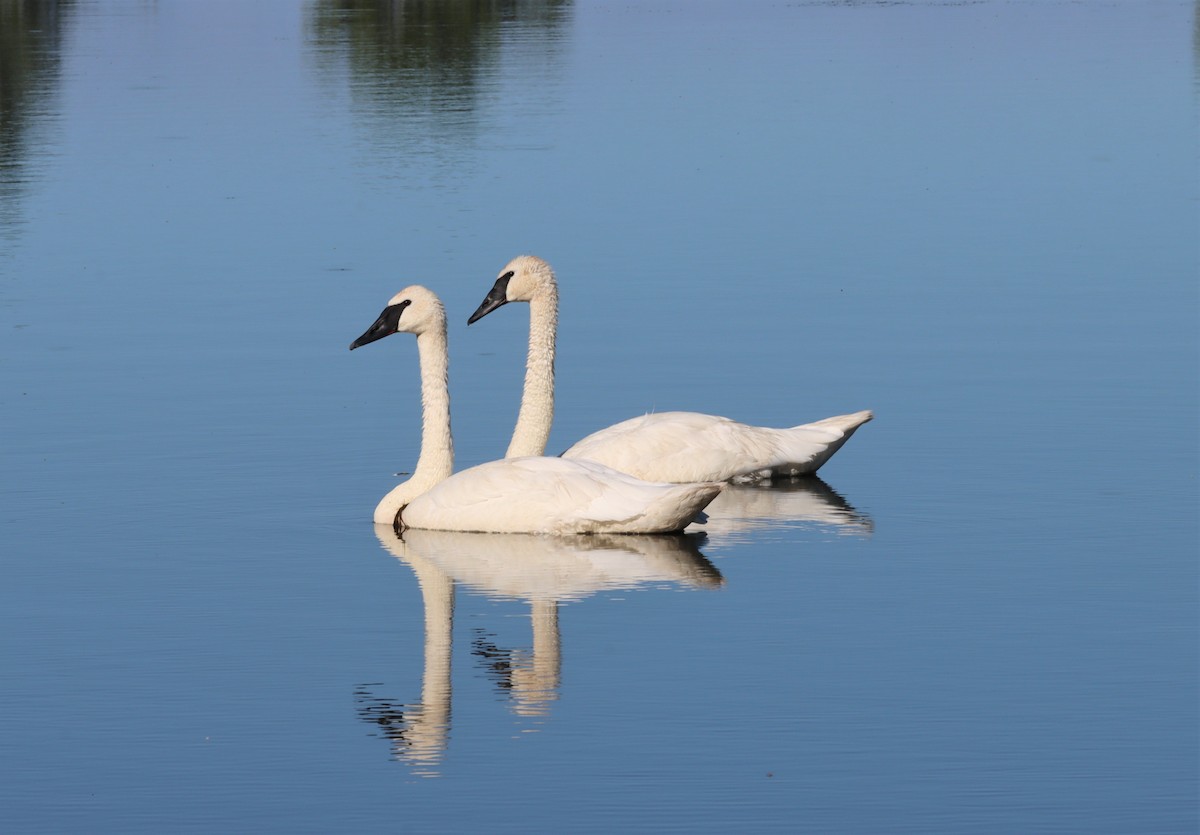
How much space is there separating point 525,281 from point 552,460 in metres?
2.39

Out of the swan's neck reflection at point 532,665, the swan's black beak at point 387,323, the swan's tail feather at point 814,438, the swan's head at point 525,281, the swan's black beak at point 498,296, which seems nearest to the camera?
the swan's neck reflection at point 532,665

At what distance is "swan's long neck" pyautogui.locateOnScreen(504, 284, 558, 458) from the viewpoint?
46.9 feet

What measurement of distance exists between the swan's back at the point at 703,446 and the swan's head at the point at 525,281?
111 cm

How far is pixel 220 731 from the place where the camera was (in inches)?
364

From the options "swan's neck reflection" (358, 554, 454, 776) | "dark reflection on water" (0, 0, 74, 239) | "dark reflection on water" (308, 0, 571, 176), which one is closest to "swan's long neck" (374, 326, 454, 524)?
"swan's neck reflection" (358, 554, 454, 776)

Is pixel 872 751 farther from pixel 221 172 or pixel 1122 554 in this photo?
pixel 221 172

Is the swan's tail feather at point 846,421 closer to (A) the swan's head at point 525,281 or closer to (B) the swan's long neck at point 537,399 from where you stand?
(B) the swan's long neck at point 537,399

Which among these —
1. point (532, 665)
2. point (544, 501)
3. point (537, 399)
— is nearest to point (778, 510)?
point (544, 501)

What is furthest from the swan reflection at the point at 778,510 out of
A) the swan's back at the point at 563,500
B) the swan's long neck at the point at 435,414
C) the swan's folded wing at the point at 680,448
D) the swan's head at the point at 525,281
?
the swan's head at the point at 525,281

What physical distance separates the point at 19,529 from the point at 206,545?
118 cm

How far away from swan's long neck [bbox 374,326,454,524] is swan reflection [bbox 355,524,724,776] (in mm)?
173

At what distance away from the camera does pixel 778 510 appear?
13.5m

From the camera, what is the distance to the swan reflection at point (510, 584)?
940cm

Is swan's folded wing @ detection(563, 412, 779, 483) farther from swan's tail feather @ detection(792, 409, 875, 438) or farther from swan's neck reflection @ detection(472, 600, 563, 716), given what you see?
swan's neck reflection @ detection(472, 600, 563, 716)
